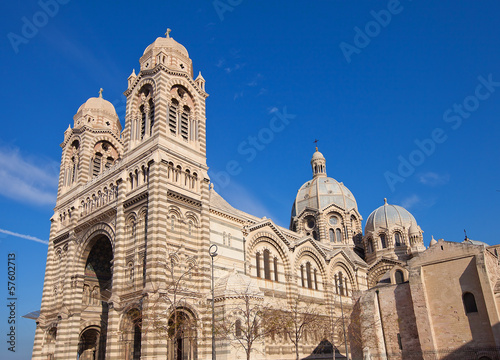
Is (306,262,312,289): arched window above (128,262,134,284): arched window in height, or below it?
above

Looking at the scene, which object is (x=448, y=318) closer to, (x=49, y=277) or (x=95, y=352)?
(x=95, y=352)

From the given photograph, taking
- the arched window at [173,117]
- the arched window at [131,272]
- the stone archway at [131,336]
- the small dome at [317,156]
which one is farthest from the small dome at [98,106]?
the small dome at [317,156]

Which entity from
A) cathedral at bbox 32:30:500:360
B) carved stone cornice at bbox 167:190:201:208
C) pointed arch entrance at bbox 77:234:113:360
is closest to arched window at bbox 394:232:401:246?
cathedral at bbox 32:30:500:360

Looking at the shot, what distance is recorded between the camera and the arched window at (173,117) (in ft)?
115

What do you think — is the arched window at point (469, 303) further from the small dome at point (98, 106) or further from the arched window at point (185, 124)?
the small dome at point (98, 106)

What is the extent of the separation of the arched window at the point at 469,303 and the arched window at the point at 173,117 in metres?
26.1

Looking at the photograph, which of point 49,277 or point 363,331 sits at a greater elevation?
point 49,277

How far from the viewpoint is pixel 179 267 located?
99.2 ft

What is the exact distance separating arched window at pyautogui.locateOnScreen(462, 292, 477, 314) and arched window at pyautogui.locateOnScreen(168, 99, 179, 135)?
26.1 meters

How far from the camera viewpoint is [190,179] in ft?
112

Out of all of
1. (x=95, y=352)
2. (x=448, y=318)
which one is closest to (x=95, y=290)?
(x=95, y=352)

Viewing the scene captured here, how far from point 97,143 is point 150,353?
23811 millimetres

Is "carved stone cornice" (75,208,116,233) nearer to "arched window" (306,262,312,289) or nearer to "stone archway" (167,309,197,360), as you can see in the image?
"stone archway" (167,309,197,360)

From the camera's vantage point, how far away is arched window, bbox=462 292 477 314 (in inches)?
1294
